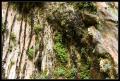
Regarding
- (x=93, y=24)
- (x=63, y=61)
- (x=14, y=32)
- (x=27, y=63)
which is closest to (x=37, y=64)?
(x=27, y=63)

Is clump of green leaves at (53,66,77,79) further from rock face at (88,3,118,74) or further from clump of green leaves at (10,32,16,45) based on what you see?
clump of green leaves at (10,32,16,45)

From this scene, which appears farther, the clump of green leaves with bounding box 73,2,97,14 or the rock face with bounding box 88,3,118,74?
the clump of green leaves with bounding box 73,2,97,14

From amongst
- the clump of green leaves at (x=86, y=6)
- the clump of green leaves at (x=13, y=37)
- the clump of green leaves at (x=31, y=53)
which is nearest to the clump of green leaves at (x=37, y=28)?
the clump of green leaves at (x=31, y=53)

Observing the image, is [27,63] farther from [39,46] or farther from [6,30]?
[6,30]

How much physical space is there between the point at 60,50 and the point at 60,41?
0.37 meters

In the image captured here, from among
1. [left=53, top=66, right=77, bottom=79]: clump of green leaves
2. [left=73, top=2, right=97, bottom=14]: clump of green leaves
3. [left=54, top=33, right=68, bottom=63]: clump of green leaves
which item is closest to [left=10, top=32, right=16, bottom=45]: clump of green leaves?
[left=54, top=33, right=68, bottom=63]: clump of green leaves

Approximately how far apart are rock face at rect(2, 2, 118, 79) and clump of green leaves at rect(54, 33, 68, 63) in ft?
0.12

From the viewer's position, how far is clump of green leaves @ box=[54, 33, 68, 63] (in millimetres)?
9164

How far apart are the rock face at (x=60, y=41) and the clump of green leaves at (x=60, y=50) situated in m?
0.04

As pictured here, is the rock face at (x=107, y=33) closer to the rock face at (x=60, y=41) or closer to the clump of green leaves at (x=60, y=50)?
the rock face at (x=60, y=41)

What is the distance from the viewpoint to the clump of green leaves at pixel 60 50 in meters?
9.16

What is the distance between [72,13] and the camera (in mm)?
9336

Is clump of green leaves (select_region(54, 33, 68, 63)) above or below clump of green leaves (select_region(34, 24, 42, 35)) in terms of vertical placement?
below

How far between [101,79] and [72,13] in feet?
8.33
